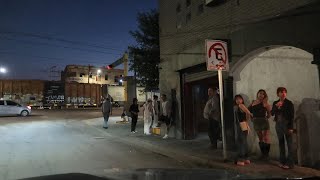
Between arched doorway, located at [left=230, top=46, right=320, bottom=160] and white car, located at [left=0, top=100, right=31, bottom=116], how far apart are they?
28.6 metres

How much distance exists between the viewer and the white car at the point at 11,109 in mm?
36531

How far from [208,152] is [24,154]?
5.63 m

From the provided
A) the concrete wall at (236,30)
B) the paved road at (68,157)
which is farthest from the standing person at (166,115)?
the paved road at (68,157)

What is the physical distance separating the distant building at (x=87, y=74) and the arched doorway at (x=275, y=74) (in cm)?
7360

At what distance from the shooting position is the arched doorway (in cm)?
1092

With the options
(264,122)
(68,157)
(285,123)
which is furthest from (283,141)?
(68,157)

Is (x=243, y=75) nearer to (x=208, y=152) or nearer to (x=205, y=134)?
(x=208, y=152)

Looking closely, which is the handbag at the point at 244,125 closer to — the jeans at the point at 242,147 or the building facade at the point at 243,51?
the jeans at the point at 242,147

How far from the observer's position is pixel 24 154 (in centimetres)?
1316

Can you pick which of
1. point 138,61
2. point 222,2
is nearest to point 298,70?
point 222,2

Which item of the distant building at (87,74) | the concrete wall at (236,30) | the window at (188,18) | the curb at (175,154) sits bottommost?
the curb at (175,154)

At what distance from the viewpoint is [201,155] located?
11984mm

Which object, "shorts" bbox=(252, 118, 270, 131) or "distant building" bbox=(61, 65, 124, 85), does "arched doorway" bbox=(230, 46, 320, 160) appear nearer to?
"shorts" bbox=(252, 118, 270, 131)

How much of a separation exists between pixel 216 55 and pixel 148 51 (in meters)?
12.8
